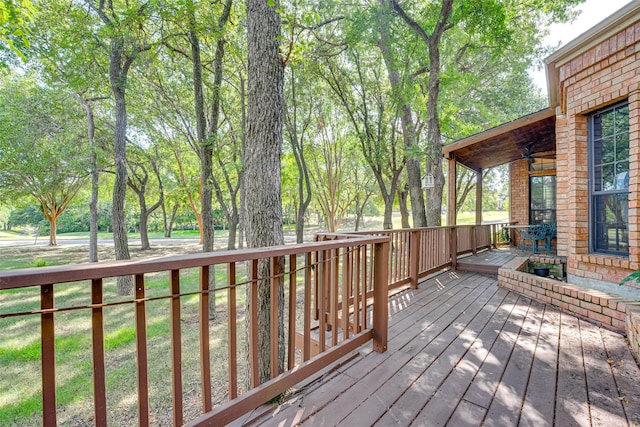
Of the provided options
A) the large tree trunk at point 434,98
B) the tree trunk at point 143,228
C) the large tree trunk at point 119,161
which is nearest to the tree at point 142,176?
the tree trunk at point 143,228

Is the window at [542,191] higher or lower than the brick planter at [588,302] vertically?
higher

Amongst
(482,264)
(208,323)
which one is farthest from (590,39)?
(208,323)

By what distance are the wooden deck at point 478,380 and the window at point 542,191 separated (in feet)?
21.0

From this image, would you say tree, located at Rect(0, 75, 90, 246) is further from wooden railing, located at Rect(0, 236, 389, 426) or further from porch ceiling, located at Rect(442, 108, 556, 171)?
porch ceiling, located at Rect(442, 108, 556, 171)

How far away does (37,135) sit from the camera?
31.9 ft

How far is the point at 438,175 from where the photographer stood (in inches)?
266

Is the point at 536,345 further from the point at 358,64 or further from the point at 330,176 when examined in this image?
the point at 330,176

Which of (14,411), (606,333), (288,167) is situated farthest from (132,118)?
(606,333)

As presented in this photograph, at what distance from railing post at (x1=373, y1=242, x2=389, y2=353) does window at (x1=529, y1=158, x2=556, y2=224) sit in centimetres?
830

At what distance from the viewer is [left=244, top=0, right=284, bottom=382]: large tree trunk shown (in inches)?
106

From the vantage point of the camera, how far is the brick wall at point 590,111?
305cm

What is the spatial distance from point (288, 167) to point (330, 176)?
238 cm

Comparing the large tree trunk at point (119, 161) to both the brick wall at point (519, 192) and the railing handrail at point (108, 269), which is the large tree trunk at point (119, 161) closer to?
the railing handrail at point (108, 269)

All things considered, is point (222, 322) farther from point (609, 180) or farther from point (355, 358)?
point (609, 180)
